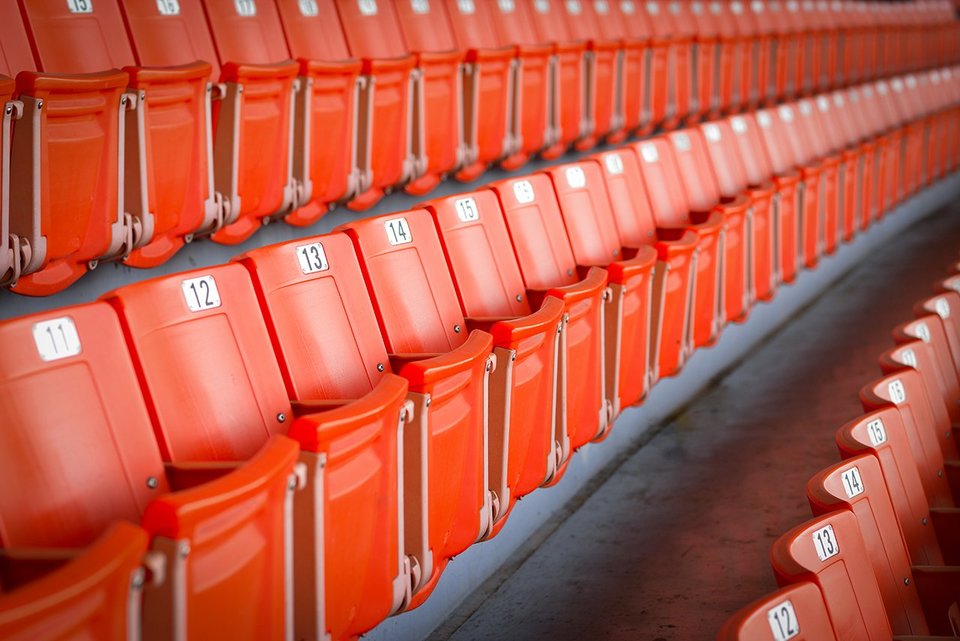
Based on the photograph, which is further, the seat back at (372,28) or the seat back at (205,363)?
the seat back at (372,28)

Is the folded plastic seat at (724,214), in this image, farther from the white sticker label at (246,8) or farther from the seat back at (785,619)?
the seat back at (785,619)

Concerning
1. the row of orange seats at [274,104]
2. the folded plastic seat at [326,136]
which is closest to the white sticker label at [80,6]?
the row of orange seats at [274,104]

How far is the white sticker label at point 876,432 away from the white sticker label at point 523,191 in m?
0.33

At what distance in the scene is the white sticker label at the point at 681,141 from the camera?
1101 mm

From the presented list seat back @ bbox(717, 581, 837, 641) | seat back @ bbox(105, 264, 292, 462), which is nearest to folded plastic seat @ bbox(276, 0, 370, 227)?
seat back @ bbox(105, 264, 292, 462)

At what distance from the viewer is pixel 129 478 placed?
437mm

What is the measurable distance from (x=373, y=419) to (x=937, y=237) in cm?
166

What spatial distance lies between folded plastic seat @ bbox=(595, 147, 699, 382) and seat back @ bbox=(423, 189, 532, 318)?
4.4 inches

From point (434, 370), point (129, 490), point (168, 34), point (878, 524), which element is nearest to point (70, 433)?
point (129, 490)

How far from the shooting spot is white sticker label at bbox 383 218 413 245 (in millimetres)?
665

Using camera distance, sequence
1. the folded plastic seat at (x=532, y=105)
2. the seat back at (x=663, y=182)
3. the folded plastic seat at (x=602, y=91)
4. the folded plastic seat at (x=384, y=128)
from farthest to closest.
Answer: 1. the folded plastic seat at (x=602, y=91)
2. the folded plastic seat at (x=532, y=105)
3. the seat back at (x=663, y=182)
4. the folded plastic seat at (x=384, y=128)

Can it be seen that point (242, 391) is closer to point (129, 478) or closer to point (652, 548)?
point (129, 478)

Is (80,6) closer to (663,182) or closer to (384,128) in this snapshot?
(384,128)

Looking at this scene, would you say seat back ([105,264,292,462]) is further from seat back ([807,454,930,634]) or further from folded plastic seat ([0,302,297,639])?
seat back ([807,454,930,634])
